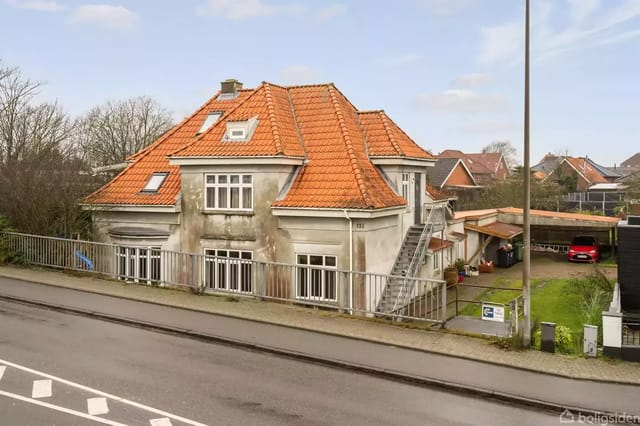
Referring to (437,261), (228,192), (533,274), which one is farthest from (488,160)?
(228,192)

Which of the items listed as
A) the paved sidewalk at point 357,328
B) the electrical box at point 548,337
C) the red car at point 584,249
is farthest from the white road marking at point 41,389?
the red car at point 584,249

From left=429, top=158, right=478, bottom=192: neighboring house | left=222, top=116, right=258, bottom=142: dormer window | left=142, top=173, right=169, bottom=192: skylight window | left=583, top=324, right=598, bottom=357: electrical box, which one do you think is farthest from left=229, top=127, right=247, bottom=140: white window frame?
left=429, top=158, right=478, bottom=192: neighboring house

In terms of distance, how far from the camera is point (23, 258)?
1961cm

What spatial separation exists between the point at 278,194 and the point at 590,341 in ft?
35.4

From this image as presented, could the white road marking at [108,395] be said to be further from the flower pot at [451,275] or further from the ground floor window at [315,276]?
the flower pot at [451,275]

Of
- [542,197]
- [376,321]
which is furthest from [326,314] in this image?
[542,197]

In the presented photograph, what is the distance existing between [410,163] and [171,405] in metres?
14.9

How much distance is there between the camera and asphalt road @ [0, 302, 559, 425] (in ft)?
26.2

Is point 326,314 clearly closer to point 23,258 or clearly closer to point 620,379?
point 620,379

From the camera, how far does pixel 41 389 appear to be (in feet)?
28.5

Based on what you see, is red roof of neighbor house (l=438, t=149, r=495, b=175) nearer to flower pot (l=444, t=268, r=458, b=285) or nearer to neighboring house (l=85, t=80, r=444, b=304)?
flower pot (l=444, t=268, r=458, b=285)

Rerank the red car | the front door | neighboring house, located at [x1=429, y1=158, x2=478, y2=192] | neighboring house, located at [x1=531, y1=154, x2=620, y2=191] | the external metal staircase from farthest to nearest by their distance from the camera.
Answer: neighboring house, located at [x1=531, y1=154, x2=620, y2=191] → neighboring house, located at [x1=429, y1=158, x2=478, y2=192] → the red car → the front door → the external metal staircase

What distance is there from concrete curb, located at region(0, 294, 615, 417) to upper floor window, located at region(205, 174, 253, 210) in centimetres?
670

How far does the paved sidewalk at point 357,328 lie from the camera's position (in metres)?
10.2
